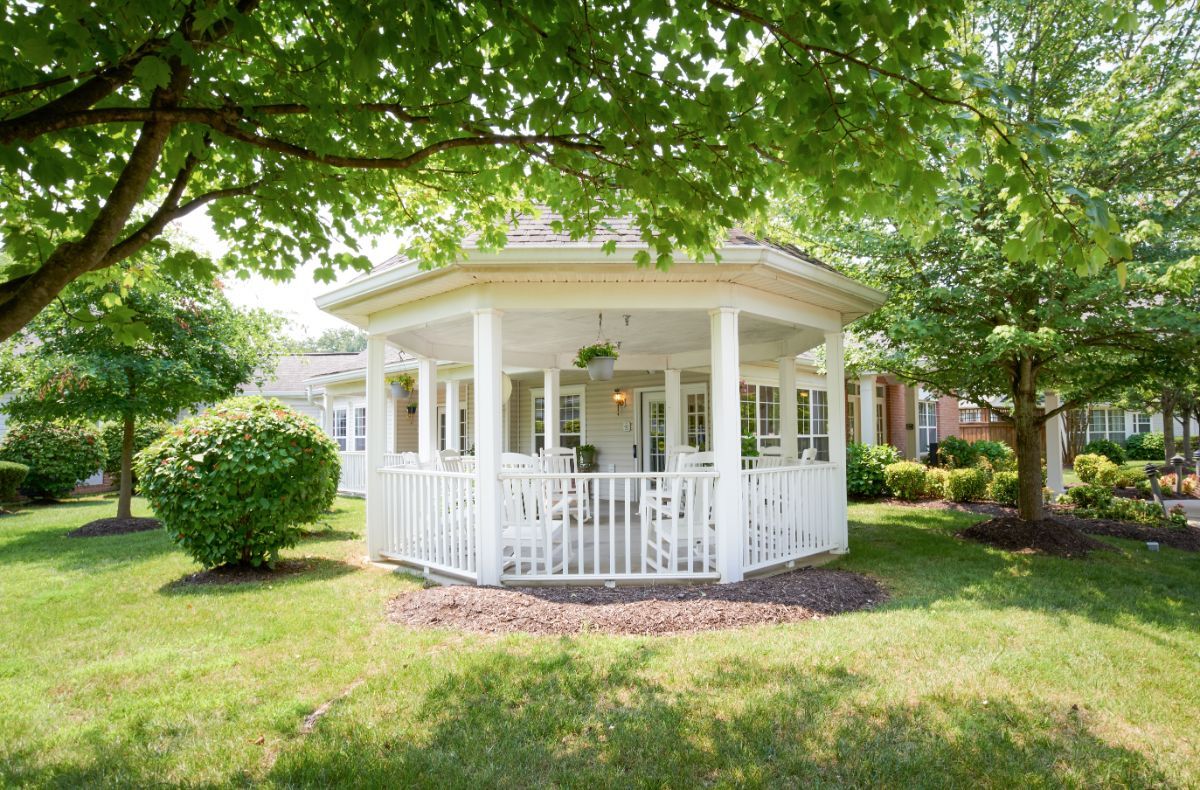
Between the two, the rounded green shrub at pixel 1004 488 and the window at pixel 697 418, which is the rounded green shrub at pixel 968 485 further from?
the window at pixel 697 418

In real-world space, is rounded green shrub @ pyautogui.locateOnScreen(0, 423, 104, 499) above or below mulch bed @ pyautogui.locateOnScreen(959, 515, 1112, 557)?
above

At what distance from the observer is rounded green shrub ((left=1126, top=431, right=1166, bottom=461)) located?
23.4 m

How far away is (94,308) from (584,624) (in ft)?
34.2

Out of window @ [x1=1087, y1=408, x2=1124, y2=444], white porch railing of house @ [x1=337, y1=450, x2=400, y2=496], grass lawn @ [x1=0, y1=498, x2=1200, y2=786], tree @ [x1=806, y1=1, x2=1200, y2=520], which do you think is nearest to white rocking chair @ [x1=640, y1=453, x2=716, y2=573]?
grass lawn @ [x1=0, y1=498, x2=1200, y2=786]

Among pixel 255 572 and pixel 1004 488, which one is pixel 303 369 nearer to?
pixel 255 572

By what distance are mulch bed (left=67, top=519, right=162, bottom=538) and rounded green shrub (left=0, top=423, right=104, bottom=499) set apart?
5312mm

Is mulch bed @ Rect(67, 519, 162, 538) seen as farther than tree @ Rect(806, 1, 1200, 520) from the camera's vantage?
Yes

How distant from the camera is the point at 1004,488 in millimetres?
12328

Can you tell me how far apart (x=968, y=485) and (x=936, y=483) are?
0.64 metres

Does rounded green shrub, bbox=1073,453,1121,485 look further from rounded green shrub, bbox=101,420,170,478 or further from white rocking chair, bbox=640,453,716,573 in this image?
rounded green shrub, bbox=101,420,170,478

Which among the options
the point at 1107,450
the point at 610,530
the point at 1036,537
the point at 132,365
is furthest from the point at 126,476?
the point at 1107,450

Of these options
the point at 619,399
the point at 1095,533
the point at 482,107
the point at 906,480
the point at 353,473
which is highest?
the point at 482,107

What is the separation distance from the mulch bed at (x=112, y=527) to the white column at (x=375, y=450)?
5255 millimetres

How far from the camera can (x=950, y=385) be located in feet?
31.7
